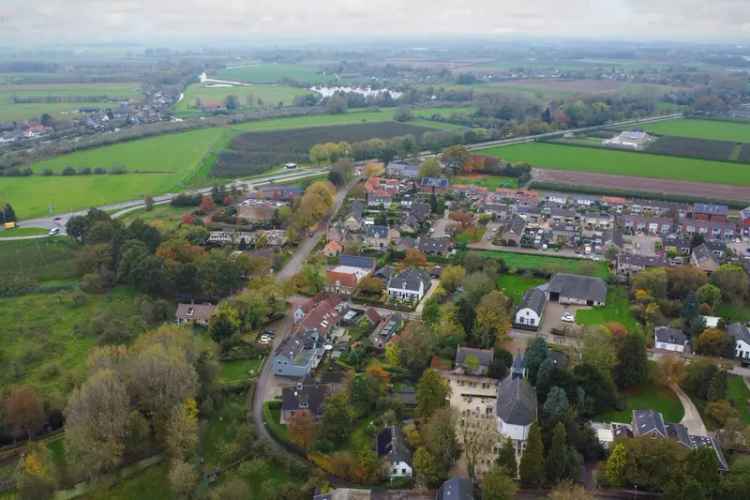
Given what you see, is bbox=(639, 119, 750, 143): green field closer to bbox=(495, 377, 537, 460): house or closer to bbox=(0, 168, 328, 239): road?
bbox=(0, 168, 328, 239): road

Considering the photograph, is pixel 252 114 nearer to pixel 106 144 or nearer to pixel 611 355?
pixel 106 144

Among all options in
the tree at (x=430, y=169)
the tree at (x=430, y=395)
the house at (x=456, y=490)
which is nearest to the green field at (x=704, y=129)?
the tree at (x=430, y=169)

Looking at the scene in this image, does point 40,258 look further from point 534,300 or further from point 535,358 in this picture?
point 535,358

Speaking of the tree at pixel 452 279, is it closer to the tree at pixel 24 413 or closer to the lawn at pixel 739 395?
the lawn at pixel 739 395

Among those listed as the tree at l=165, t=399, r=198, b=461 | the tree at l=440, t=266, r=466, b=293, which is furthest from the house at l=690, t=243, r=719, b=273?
the tree at l=165, t=399, r=198, b=461

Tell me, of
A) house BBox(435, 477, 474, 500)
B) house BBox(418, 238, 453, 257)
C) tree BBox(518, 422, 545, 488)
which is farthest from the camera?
house BBox(418, 238, 453, 257)

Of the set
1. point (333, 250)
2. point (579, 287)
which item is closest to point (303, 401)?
point (333, 250)

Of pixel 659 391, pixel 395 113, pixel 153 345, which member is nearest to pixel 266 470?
pixel 153 345
